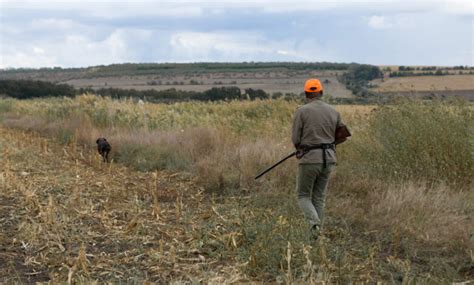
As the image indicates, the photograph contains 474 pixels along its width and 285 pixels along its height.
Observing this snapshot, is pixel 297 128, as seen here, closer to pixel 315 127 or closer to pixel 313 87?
pixel 315 127

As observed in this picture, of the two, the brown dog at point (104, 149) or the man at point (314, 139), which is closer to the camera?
the man at point (314, 139)

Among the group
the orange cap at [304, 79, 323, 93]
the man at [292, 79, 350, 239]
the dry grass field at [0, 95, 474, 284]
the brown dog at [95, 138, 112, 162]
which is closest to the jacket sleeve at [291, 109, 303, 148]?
the man at [292, 79, 350, 239]

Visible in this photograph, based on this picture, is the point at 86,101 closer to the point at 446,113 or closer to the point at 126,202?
the point at 126,202

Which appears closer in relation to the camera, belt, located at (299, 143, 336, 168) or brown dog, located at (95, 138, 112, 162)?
belt, located at (299, 143, 336, 168)

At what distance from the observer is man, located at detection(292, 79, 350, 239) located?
6.75 meters

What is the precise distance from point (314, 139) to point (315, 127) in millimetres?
152

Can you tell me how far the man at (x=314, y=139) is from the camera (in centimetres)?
675

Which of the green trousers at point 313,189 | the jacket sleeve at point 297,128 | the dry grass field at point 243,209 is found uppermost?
the jacket sleeve at point 297,128

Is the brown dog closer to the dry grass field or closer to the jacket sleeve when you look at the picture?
the dry grass field

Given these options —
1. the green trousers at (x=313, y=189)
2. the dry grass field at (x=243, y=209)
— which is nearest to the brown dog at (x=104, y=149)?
the dry grass field at (x=243, y=209)

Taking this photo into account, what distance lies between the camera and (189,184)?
10.5 meters

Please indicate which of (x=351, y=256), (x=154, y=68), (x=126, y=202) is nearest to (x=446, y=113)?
(x=351, y=256)

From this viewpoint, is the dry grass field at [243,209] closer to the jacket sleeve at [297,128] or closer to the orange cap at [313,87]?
the jacket sleeve at [297,128]

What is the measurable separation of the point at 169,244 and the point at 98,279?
1.28m
